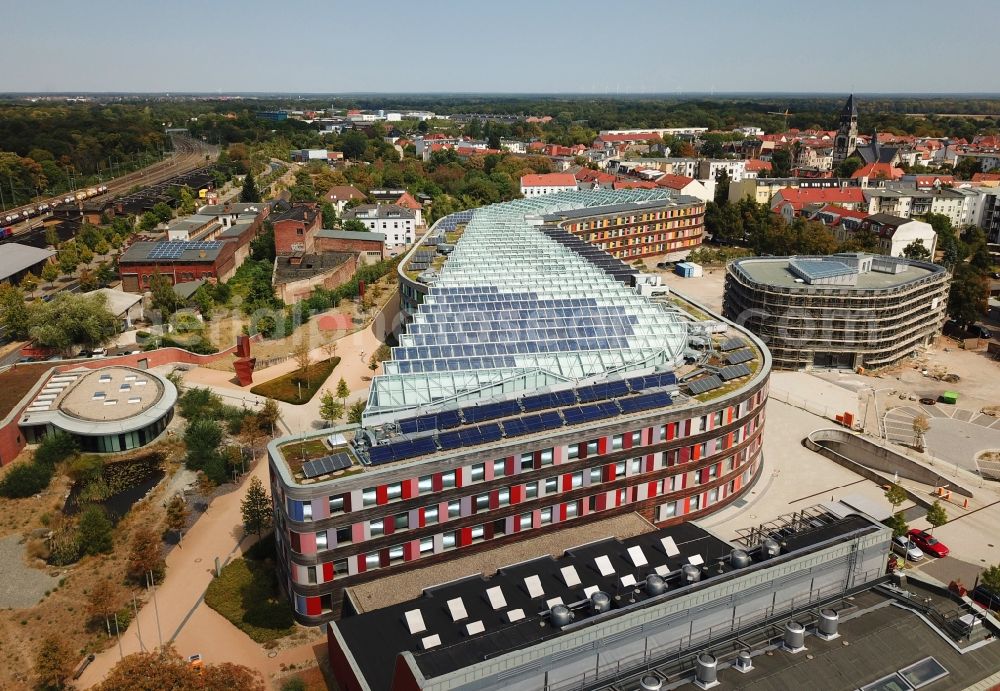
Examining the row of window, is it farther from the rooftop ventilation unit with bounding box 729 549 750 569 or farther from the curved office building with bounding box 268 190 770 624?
the rooftop ventilation unit with bounding box 729 549 750 569

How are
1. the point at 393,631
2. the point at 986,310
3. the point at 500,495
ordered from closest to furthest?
1. the point at 393,631
2. the point at 500,495
3. the point at 986,310

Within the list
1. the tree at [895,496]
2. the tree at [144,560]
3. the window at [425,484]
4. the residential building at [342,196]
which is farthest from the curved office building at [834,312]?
the residential building at [342,196]

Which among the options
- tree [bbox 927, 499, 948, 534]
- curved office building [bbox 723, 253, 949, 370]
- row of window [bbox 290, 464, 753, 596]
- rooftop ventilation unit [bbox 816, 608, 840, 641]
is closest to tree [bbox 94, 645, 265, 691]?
row of window [bbox 290, 464, 753, 596]

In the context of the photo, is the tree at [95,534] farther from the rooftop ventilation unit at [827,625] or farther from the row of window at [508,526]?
the rooftop ventilation unit at [827,625]

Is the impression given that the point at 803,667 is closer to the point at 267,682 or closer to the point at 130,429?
the point at 267,682

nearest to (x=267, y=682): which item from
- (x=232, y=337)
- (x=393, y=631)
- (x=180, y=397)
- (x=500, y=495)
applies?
(x=393, y=631)
